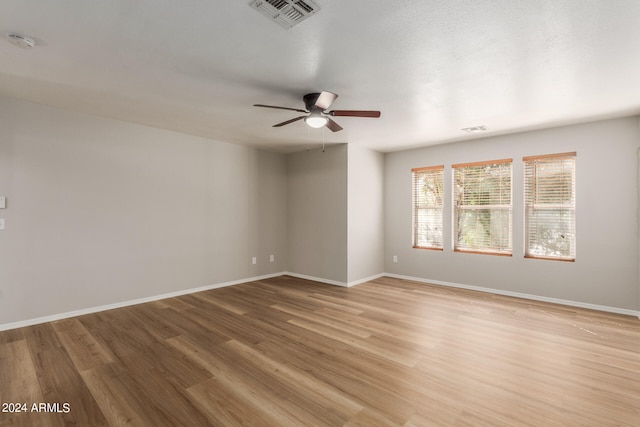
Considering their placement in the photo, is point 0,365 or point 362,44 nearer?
point 362,44

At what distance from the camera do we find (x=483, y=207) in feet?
17.2

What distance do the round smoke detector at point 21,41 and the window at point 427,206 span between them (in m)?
5.48

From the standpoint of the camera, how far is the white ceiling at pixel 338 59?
194cm

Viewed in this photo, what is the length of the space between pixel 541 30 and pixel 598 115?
109 inches

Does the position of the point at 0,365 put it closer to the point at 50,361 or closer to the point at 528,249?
the point at 50,361

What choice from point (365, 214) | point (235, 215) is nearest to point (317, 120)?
point (365, 214)

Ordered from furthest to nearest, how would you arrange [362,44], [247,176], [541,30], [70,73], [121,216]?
[247,176] → [121,216] → [70,73] → [362,44] → [541,30]

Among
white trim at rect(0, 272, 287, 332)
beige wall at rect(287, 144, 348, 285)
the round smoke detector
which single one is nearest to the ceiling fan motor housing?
the round smoke detector

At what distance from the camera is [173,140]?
484 cm

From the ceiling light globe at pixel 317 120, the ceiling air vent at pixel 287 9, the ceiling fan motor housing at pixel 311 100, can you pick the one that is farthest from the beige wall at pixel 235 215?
the ceiling air vent at pixel 287 9

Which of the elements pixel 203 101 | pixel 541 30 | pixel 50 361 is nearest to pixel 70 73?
pixel 203 101

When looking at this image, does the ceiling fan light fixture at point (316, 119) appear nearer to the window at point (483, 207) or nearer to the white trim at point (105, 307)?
the window at point (483, 207)

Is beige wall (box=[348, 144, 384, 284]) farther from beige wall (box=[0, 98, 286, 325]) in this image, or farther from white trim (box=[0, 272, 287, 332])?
white trim (box=[0, 272, 287, 332])

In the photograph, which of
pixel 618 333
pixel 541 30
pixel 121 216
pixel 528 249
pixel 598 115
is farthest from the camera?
pixel 528 249
